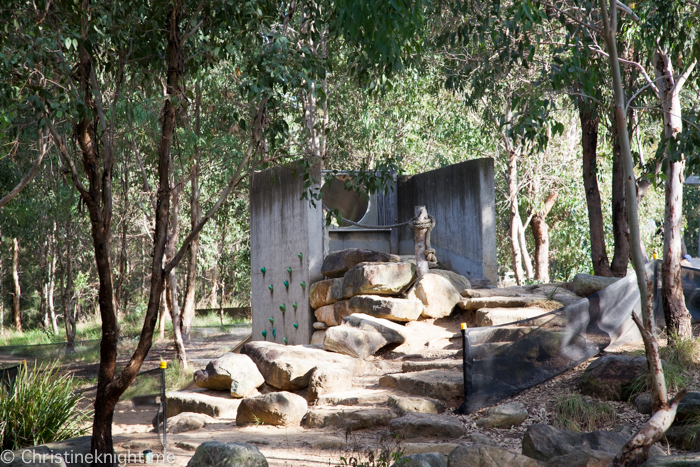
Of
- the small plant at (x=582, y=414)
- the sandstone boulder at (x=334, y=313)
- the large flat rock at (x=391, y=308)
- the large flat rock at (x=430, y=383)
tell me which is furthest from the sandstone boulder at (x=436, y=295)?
the small plant at (x=582, y=414)

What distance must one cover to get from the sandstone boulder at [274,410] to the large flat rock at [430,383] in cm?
112

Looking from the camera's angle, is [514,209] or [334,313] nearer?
[334,313]

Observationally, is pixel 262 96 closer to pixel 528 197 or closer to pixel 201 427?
pixel 201 427

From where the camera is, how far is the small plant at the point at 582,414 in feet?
17.5

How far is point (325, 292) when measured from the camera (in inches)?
390

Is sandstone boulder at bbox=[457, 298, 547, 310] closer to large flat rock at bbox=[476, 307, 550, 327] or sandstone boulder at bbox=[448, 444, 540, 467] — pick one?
large flat rock at bbox=[476, 307, 550, 327]

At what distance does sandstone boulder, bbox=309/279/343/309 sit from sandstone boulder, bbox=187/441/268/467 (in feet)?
18.6

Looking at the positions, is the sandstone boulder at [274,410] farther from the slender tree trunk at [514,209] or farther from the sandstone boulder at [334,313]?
the slender tree trunk at [514,209]

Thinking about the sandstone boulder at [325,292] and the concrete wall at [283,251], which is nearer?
the sandstone boulder at [325,292]

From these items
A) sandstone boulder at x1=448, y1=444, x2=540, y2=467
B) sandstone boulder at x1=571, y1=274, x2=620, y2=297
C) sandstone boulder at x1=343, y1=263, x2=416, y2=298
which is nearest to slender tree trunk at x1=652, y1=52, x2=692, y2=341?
sandstone boulder at x1=571, y1=274, x2=620, y2=297

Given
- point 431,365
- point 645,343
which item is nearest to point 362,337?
point 431,365

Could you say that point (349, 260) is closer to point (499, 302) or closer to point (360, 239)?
point (360, 239)

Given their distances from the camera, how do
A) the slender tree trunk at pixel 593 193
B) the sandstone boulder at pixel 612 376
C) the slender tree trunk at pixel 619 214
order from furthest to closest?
the slender tree trunk at pixel 593 193
the slender tree trunk at pixel 619 214
the sandstone boulder at pixel 612 376

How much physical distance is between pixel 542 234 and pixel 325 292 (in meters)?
9.17
